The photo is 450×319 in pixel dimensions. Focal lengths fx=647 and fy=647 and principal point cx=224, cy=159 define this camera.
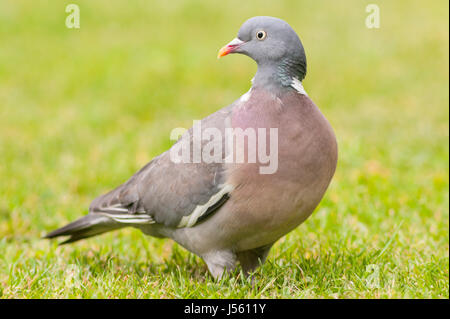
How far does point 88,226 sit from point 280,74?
1730 millimetres

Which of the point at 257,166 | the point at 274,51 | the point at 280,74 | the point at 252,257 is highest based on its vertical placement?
the point at 274,51

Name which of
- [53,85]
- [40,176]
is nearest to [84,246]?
[40,176]

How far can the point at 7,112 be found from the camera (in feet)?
27.9

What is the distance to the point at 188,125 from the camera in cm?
801

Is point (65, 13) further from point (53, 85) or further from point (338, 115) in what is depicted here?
point (338, 115)

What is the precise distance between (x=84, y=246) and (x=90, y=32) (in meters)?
7.67

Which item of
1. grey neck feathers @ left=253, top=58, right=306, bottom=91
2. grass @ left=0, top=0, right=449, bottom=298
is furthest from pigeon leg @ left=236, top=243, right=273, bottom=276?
grey neck feathers @ left=253, top=58, right=306, bottom=91

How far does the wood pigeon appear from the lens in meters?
3.31

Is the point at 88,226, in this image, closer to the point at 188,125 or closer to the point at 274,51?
the point at 274,51

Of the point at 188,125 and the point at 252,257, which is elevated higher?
the point at 188,125

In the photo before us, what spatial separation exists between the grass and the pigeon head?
43.2 inches

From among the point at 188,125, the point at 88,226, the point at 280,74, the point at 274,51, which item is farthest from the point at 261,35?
the point at 188,125

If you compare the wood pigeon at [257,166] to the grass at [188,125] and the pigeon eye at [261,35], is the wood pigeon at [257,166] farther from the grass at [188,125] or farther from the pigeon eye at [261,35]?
the grass at [188,125]

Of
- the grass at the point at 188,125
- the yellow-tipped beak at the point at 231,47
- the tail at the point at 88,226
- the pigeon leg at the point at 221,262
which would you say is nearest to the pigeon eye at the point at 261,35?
the yellow-tipped beak at the point at 231,47
